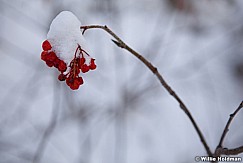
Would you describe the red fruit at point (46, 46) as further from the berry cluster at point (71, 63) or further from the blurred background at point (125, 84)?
the blurred background at point (125, 84)

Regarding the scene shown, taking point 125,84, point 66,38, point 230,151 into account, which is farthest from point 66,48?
Answer: point 125,84

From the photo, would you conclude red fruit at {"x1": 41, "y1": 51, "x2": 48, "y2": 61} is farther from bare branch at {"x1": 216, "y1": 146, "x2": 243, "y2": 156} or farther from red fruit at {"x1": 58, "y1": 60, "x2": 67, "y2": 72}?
bare branch at {"x1": 216, "y1": 146, "x2": 243, "y2": 156}

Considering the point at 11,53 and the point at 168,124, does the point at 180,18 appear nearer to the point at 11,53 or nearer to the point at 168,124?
the point at 168,124

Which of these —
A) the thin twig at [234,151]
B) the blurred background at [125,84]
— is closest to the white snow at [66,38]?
the thin twig at [234,151]

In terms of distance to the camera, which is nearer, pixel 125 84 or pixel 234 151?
pixel 234 151

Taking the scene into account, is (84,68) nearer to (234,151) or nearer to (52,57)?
(52,57)

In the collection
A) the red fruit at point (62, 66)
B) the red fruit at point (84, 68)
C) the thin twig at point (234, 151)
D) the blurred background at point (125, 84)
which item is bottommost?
the thin twig at point (234, 151)

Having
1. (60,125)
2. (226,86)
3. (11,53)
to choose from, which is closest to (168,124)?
(226,86)
